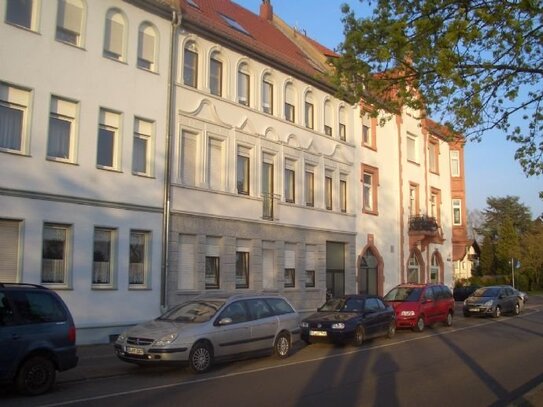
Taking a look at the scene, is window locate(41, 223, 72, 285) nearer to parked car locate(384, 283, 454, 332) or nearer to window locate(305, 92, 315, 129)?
parked car locate(384, 283, 454, 332)

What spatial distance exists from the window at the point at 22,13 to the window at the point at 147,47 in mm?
3728

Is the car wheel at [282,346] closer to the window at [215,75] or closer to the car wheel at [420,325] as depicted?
the car wheel at [420,325]

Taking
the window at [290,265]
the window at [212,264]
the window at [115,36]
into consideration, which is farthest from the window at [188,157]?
the window at [290,265]

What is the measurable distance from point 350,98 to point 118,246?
1098cm

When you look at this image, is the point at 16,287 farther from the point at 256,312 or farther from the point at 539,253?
the point at 539,253

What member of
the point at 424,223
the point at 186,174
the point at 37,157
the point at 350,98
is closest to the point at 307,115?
the point at 186,174

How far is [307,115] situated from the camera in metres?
28.8

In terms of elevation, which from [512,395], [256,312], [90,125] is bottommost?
[512,395]

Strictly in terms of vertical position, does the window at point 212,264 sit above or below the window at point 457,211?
below

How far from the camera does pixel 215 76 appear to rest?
23641 mm

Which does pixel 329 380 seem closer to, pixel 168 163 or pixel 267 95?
pixel 168 163

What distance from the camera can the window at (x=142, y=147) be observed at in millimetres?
20450

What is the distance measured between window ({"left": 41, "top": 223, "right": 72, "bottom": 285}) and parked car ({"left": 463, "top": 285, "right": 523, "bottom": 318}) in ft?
63.7

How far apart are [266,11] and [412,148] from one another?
1161 cm
